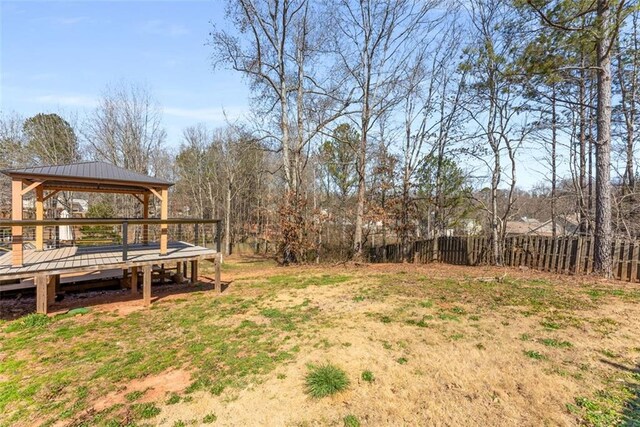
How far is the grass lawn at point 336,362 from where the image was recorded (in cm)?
259

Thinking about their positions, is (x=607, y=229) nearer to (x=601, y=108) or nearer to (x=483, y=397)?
(x=601, y=108)

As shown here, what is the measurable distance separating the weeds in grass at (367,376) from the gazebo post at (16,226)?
6395 mm

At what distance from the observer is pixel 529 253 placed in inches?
380

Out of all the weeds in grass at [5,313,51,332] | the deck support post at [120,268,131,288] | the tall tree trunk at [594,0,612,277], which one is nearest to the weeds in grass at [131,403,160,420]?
the weeds in grass at [5,313,51,332]

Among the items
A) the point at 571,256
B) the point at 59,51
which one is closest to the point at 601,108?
the point at 571,256

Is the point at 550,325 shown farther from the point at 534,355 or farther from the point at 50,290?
the point at 50,290

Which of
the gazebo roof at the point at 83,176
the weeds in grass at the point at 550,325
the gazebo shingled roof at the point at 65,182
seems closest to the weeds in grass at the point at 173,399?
the gazebo shingled roof at the point at 65,182

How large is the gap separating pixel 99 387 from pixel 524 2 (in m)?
10.2

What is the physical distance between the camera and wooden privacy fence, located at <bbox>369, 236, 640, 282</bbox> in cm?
757

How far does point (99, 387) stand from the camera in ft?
10.1

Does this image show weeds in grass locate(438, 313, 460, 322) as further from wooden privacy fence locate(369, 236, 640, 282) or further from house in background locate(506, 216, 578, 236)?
house in background locate(506, 216, 578, 236)

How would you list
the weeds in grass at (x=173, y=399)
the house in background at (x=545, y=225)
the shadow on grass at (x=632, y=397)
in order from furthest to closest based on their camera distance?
1. the house in background at (x=545, y=225)
2. the weeds in grass at (x=173, y=399)
3. the shadow on grass at (x=632, y=397)

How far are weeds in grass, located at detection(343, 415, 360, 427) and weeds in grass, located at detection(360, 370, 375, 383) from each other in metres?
0.55

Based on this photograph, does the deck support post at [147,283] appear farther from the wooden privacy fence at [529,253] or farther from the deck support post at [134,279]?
the wooden privacy fence at [529,253]
